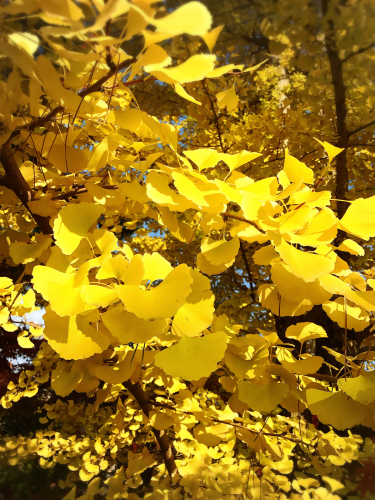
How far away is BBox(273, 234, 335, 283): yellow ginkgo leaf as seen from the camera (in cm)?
27

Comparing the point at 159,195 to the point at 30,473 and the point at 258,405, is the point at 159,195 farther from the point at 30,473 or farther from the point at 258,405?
the point at 30,473

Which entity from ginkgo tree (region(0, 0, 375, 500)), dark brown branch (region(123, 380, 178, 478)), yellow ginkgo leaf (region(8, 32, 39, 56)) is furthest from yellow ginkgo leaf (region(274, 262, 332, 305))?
dark brown branch (region(123, 380, 178, 478))

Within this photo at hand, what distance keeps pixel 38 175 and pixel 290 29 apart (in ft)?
1.80

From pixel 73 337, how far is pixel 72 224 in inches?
5.4

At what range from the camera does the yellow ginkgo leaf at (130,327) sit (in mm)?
262

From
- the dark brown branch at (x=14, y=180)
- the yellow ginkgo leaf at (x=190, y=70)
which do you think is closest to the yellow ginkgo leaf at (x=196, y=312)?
the yellow ginkgo leaf at (x=190, y=70)

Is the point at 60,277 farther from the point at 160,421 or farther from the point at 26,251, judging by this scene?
the point at 160,421

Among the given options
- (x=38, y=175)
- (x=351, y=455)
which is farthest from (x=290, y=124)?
(x=351, y=455)

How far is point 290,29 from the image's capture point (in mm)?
521

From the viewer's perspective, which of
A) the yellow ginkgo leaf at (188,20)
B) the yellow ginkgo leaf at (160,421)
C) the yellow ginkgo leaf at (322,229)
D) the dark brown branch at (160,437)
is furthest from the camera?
the dark brown branch at (160,437)

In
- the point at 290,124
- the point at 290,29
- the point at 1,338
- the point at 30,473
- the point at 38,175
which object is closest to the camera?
the point at 290,29

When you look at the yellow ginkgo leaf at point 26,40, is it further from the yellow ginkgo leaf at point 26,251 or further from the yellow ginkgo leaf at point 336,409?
the yellow ginkgo leaf at point 336,409

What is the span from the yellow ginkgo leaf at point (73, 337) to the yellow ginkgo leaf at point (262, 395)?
0.20 meters

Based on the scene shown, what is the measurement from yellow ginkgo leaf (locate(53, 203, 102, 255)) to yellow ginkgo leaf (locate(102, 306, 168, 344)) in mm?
113
